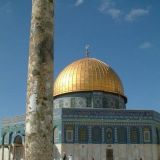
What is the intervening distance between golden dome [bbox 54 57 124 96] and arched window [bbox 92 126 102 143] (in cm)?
358

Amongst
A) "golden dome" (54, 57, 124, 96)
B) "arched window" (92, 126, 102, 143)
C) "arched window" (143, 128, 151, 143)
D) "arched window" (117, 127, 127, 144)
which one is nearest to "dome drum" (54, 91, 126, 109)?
"golden dome" (54, 57, 124, 96)

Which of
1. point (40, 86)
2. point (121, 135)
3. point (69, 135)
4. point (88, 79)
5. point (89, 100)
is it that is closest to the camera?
point (40, 86)

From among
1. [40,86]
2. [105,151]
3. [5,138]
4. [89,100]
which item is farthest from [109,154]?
[40,86]

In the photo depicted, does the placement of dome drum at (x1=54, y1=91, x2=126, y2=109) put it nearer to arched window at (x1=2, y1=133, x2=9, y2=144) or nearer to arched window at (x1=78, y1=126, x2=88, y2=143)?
arched window at (x1=78, y1=126, x2=88, y2=143)

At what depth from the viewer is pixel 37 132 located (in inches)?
210

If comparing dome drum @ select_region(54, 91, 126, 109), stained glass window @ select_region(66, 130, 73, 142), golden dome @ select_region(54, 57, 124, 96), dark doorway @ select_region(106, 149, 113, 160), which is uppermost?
golden dome @ select_region(54, 57, 124, 96)

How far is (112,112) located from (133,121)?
1603 mm

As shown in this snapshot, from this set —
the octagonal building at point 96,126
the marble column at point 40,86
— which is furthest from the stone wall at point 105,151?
the marble column at point 40,86

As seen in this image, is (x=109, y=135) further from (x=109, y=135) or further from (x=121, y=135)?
(x=121, y=135)

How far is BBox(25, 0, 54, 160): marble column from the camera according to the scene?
5293mm

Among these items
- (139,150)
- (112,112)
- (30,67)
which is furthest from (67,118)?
(30,67)

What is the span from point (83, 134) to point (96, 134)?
34.7 inches

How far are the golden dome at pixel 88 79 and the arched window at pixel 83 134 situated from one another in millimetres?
3617

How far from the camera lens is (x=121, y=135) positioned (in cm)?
2522
